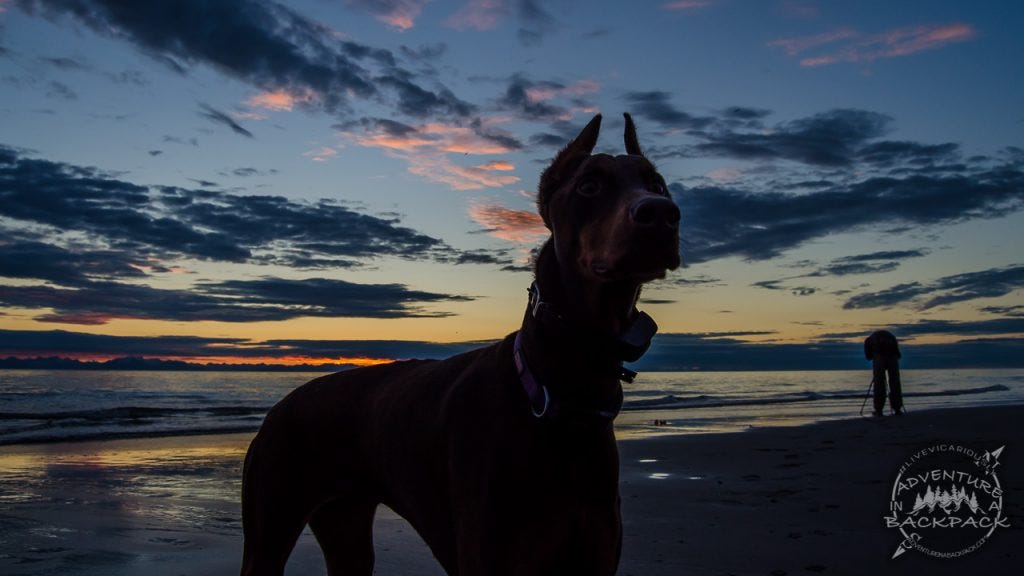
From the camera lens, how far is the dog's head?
243cm

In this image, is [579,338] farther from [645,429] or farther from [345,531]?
[645,429]

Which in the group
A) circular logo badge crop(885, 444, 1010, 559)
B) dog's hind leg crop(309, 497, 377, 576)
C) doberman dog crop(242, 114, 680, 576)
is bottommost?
circular logo badge crop(885, 444, 1010, 559)

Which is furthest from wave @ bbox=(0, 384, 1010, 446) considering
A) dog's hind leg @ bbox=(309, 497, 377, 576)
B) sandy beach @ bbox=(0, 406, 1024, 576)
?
dog's hind leg @ bbox=(309, 497, 377, 576)

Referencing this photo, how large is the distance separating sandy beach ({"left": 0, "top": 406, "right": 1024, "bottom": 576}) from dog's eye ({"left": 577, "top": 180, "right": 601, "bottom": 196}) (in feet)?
10.5

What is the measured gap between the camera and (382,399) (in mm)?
3416

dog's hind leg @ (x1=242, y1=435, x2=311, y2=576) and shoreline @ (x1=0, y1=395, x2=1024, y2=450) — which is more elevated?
dog's hind leg @ (x1=242, y1=435, x2=311, y2=576)

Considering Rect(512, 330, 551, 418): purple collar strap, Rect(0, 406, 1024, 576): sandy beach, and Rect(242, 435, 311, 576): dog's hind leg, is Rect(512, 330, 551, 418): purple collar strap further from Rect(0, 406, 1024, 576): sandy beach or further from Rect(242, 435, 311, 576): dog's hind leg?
Rect(0, 406, 1024, 576): sandy beach

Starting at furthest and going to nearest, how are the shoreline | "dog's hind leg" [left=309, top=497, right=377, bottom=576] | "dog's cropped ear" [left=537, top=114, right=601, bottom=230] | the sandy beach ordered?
the shoreline, the sandy beach, "dog's hind leg" [left=309, top=497, right=377, bottom=576], "dog's cropped ear" [left=537, top=114, right=601, bottom=230]

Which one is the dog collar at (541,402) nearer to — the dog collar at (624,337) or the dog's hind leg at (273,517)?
the dog collar at (624,337)

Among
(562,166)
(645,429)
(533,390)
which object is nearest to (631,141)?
(562,166)

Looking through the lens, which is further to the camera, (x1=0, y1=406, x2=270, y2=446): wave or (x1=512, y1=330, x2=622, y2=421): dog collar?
(x1=0, y1=406, x2=270, y2=446): wave

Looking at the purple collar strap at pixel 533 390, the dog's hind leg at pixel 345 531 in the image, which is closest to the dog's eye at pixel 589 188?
the purple collar strap at pixel 533 390

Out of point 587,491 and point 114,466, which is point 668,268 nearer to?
point 587,491

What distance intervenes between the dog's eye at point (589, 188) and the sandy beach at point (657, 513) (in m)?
3.19
